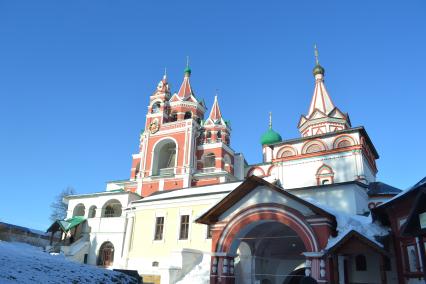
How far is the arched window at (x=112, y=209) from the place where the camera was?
3247cm

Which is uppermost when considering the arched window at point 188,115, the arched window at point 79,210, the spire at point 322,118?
the arched window at point 188,115

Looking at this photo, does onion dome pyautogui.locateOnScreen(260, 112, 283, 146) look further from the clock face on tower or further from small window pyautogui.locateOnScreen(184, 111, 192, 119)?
the clock face on tower

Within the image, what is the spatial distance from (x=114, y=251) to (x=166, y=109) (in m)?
18.6

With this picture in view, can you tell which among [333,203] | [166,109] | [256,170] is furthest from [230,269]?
[166,109]

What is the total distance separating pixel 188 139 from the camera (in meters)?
37.8

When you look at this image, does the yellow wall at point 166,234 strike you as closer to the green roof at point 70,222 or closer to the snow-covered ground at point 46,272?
the green roof at point 70,222

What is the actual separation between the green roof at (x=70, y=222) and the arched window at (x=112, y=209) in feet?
6.42

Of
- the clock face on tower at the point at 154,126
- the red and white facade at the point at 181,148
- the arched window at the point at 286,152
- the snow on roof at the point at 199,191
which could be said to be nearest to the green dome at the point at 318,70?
the arched window at the point at 286,152

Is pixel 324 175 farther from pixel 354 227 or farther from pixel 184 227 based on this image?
pixel 354 227

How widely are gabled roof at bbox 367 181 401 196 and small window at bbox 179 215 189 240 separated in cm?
1120

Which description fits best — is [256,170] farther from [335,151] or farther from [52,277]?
[52,277]

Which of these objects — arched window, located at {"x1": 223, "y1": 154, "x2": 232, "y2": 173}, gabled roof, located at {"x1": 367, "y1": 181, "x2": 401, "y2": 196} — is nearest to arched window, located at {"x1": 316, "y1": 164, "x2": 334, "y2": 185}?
gabled roof, located at {"x1": 367, "y1": 181, "x2": 401, "y2": 196}

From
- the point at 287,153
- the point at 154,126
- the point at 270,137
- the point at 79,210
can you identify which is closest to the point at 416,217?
the point at 287,153

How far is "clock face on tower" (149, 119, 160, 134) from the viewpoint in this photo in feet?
133
